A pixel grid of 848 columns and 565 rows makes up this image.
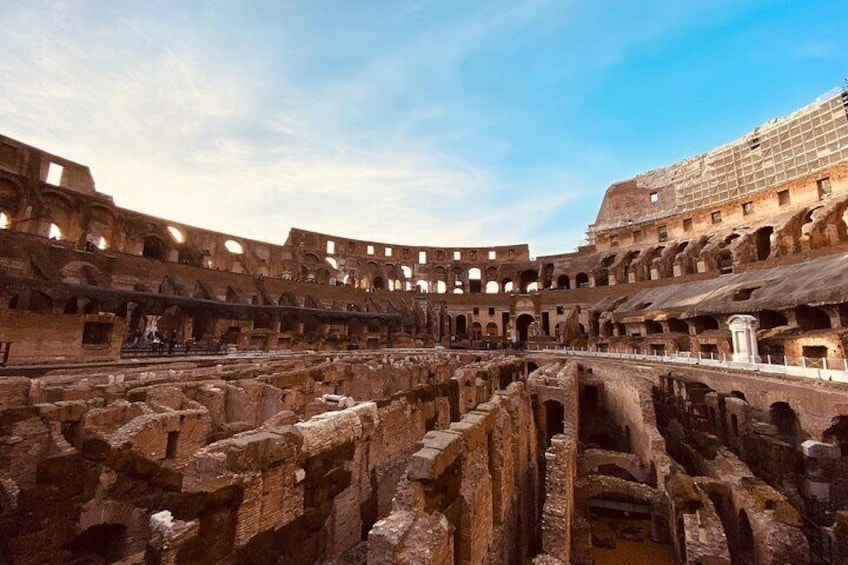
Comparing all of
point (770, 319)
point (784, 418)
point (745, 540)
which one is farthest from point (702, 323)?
point (745, 540)

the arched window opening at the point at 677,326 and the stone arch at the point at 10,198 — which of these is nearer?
the arched window opening at the point at 677,326

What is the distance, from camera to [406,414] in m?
7.89

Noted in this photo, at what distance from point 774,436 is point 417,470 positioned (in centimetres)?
1154

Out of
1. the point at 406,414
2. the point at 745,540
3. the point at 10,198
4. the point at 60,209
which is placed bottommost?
the point at 745,540

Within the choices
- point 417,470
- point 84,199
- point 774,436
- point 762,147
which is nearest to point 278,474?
point 417,470

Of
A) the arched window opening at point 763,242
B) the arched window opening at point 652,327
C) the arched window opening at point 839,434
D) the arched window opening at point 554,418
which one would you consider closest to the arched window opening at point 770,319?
the arched window opening at point 652,327

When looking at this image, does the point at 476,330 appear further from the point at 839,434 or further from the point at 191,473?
the point at 191,473

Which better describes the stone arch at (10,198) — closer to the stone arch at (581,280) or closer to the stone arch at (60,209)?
the stone arch at (60,209)

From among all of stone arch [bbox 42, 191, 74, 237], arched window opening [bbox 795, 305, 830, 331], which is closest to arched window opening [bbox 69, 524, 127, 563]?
arched window opening [bbox 795, 305, 830, 331]

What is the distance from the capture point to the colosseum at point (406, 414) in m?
4.41

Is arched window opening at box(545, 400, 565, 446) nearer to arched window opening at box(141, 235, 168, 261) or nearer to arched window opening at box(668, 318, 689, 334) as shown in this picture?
arched window opening at box(668, 318, 689, 334)

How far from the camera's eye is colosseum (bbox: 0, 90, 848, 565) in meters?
4.41

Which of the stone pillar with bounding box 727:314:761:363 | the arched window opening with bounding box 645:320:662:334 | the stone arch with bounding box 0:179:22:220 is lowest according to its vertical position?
the stone pillar with bounding box 727:314:761:363

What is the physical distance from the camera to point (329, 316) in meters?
34.3
